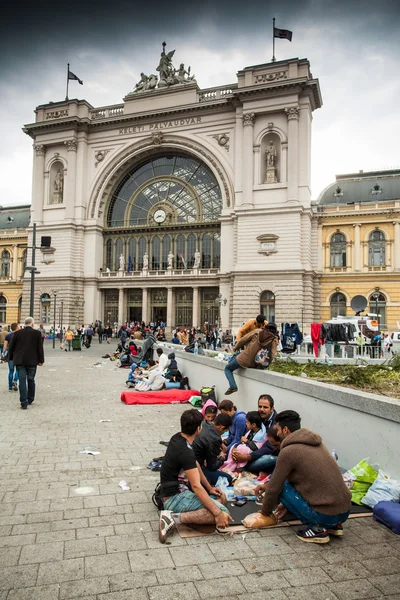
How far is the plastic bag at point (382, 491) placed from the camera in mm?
4727

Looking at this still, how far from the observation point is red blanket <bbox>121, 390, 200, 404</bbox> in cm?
1152

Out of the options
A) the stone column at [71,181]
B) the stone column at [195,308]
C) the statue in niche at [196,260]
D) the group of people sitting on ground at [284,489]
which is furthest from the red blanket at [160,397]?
the stone column at [71,181]

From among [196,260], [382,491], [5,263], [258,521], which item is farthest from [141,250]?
[258,521]

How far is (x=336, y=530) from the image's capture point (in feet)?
13.8

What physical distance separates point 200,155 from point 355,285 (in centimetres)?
1801

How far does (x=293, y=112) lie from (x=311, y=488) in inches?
1493

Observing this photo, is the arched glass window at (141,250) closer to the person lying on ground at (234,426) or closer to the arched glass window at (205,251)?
the arched glass window at (205,251)

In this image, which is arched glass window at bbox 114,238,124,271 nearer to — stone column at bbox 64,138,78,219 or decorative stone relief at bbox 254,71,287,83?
stone column at bbox 64,138,78,219

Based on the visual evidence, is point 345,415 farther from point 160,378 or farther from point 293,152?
point 293,152

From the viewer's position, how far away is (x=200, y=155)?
42094 mm

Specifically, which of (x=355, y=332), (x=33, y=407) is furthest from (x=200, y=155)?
(x=33, y=407)

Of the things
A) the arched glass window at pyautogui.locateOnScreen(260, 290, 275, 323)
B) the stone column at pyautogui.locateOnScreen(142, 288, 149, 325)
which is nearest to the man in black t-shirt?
the arched glass window at pyautogui.locateOnScreen(260, 290, 275, 323)

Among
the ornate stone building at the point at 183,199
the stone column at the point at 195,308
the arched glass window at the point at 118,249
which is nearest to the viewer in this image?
the ornate stone building at the point at 183,199

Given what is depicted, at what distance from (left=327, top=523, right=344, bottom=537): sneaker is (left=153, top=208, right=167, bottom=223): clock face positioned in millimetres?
42279
